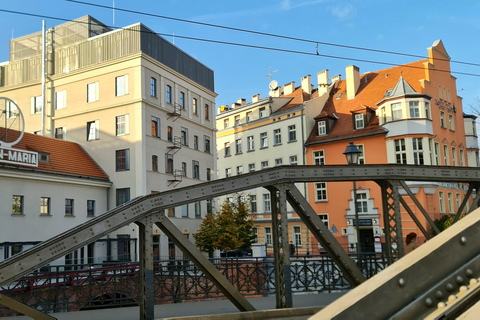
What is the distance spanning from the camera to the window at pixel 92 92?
3928cm

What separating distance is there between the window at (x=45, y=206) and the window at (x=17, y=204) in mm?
1461

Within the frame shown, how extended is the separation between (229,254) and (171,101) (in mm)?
16690

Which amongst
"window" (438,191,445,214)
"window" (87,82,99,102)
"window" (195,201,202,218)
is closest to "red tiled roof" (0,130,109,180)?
"window" (87,82,99,102)

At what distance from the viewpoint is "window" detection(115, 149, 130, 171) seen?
37.1 meters

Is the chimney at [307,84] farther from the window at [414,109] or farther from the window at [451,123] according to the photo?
the window at [414,109]

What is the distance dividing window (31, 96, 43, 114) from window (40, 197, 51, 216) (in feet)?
42.4

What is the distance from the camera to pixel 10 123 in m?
33.2

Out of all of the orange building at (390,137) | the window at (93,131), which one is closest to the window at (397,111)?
the orange building at (390,137)

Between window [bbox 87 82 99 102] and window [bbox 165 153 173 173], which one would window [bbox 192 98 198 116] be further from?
window [bbox 87 82 99 102]

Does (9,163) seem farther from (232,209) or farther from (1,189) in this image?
(232,209)

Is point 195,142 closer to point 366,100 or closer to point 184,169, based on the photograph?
point 184,169

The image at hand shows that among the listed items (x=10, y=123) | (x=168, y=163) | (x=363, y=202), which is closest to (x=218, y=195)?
(x=10, y=123)

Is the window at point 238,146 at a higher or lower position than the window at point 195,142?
higher

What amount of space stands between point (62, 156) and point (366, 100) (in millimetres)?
28193
